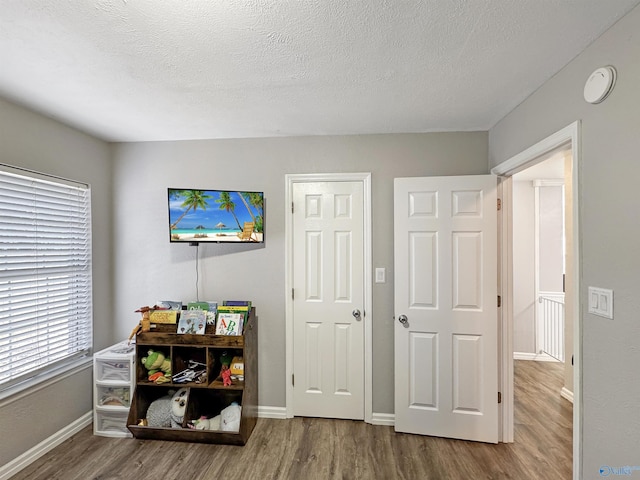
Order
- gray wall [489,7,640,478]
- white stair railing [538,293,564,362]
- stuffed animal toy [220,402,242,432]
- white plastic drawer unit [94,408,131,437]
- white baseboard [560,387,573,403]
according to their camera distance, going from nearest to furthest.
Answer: gray wall [489,7,640,478] < stuffed animal toy [220,402,242,432] < white plastic drawer unit [94,408,131,437] < white baseboard [560,387,573,403] < white stair railing [538,293,564,362]

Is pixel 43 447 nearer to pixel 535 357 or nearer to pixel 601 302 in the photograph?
pixel 601 302

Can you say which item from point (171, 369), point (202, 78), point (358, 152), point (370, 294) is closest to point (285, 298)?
point (370, 294)

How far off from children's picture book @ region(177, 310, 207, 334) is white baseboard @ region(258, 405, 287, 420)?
914 mm

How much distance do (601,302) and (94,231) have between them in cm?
344

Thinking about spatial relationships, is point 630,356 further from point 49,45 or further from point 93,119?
point 93,119

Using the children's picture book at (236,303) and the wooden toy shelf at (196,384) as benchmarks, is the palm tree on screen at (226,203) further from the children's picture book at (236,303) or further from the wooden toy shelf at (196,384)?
the wooden toy shelf at (196,384)

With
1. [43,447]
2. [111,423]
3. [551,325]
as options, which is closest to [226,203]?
[111,423]

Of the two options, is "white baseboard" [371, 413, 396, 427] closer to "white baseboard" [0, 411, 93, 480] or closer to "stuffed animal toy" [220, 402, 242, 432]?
"stuffed animal toy" [220, 402, 242, 432]

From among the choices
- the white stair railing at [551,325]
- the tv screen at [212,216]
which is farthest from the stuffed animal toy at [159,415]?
the white stair railing at [551,325]

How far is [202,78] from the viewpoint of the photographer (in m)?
1.73

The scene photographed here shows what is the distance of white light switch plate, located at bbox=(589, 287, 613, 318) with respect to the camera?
131cm

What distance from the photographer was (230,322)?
237cm

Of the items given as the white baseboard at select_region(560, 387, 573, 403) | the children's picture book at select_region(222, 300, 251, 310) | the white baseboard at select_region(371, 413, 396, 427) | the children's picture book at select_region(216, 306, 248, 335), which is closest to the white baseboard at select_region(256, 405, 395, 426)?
the white baseboard at select_region(371, 413, 396, 427)

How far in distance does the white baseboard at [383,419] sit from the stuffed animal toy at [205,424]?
124 cm
